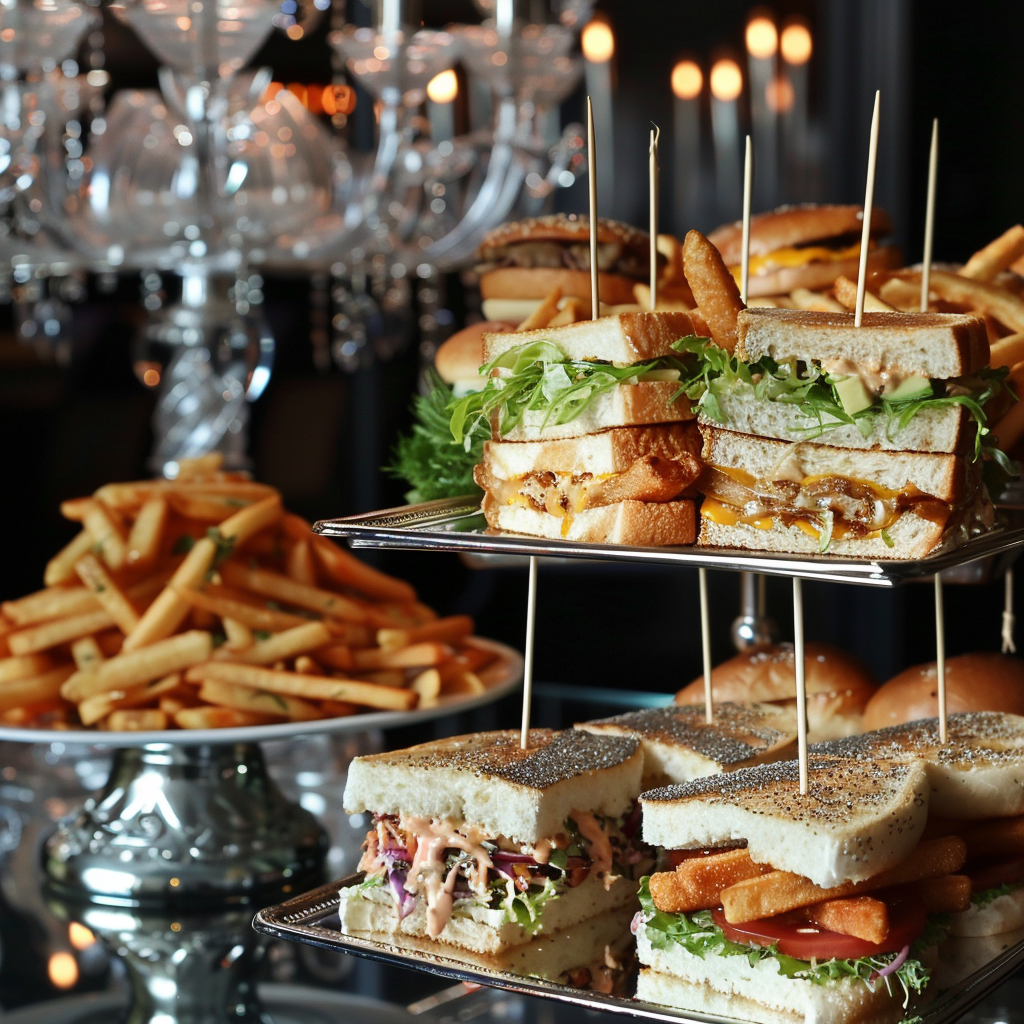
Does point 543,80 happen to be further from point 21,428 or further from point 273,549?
point 21,428

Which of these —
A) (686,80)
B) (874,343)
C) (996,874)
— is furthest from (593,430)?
(686,80)

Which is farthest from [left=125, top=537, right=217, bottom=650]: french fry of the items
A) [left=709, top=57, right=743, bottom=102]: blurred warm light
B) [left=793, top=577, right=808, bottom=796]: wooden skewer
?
[left=709, top=57, right=743, bottom=102]: blurred warm light

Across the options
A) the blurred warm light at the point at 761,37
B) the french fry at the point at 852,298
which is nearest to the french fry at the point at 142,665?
the french fry at the point at 852,298

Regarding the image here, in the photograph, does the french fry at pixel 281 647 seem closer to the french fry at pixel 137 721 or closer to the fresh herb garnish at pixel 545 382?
the french fry at pixel 137 721

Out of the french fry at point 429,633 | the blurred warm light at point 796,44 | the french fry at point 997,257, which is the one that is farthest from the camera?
the blurred warm light at point 796,44

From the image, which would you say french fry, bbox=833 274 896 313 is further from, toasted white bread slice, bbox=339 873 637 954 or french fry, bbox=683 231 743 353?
toasted white bread slice, bbox=339 873 637 954

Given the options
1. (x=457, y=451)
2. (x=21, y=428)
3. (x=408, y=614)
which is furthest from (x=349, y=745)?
(x=21, y=428)
